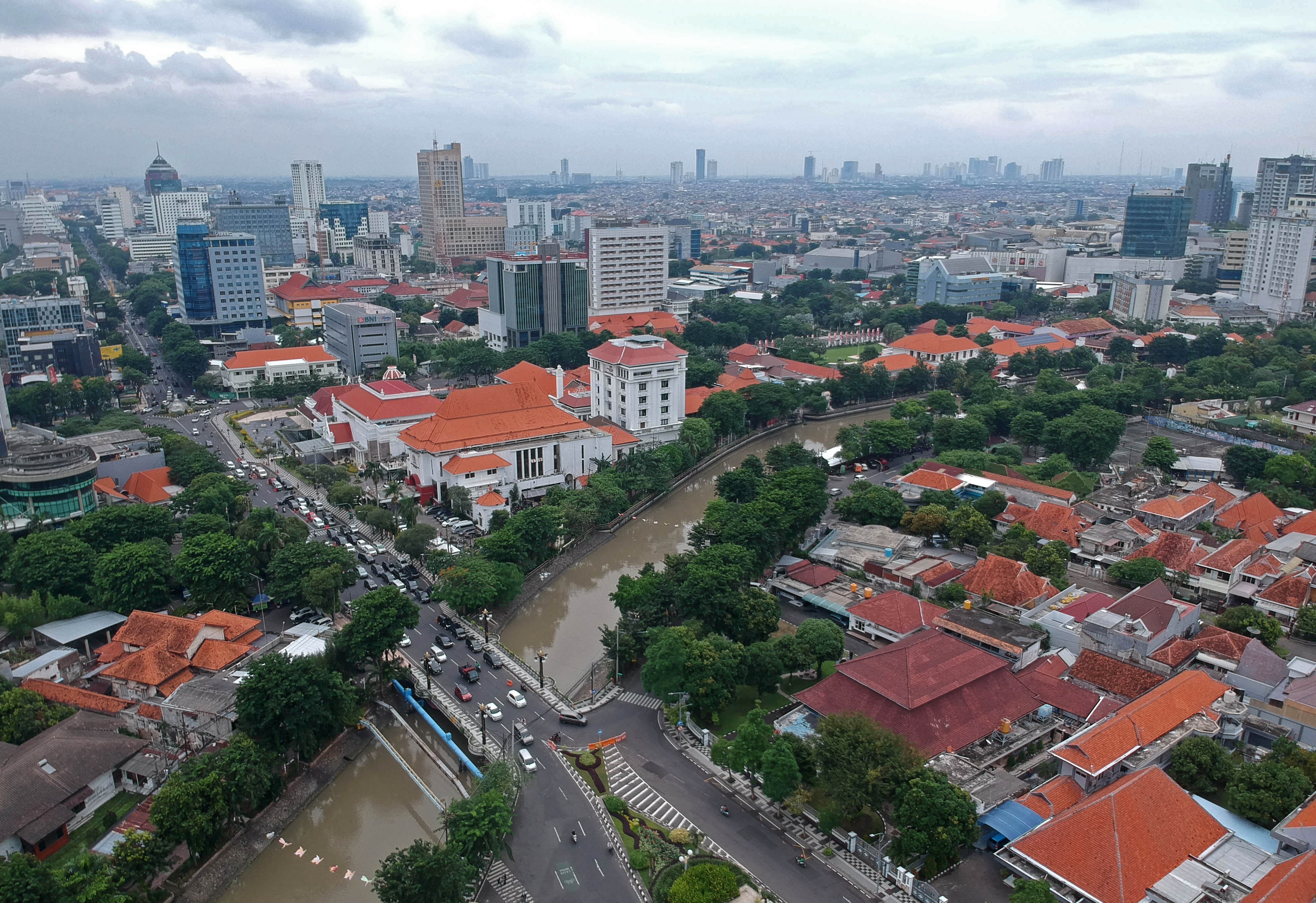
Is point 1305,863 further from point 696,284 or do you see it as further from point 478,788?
point 696,284

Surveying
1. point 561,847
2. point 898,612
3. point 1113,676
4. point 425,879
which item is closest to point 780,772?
point 561,847

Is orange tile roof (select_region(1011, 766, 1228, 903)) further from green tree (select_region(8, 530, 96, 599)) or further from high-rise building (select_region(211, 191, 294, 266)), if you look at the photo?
high-rise building (select_region(211, 191, 294, 266))

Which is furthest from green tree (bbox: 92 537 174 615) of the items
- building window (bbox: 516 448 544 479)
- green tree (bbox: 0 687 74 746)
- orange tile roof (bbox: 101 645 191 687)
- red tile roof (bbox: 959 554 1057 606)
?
red tile roof (bbox: 959 554 1057 606)

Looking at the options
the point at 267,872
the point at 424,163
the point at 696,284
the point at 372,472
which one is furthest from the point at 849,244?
the point at 267,872

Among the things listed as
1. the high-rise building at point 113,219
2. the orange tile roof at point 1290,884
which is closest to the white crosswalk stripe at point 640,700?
the orange tile roof at point 1290,884

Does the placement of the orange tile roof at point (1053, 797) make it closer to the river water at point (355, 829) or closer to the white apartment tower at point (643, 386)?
the river water at point (355, 829)

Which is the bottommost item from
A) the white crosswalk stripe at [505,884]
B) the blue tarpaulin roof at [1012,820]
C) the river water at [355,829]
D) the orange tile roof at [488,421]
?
the river water at [355,829]
